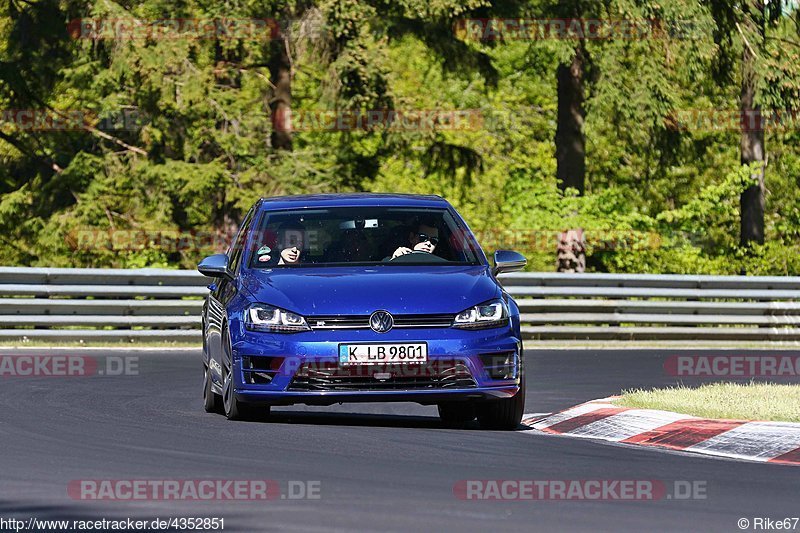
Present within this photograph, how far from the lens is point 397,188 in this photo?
55.6m

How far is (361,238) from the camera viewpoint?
41.2 ft

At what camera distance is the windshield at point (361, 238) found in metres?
12.4

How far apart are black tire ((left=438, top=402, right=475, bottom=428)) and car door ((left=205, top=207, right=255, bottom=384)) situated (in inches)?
65.0

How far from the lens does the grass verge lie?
12.0 m

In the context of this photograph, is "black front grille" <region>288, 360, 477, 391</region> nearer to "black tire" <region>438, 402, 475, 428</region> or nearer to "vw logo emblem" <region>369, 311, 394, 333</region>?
"vw logo emblem" <region>369, 311, 394, 333</region>

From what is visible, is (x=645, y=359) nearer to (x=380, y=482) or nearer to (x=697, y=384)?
(x=697, y=384)

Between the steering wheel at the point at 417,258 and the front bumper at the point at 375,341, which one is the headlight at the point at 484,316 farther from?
the steering wheel at the point at 417,258

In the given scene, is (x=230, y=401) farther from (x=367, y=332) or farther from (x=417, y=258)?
Answer: (x=417, y=258)

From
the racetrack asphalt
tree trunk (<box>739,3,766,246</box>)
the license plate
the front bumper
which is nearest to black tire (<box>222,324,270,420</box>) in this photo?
the racetrack asphalt

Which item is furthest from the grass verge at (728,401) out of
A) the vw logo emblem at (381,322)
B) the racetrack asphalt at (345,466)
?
the vw logo emblem at (381,322)

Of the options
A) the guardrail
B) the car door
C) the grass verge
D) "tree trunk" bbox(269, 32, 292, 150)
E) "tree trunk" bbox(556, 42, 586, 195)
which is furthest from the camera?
"tree trunk" bbox(269, 32, 292, 150)

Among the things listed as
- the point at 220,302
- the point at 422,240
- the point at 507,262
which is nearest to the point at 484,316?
the point at 507,262

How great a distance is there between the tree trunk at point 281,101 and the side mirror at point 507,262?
24919 millimetres

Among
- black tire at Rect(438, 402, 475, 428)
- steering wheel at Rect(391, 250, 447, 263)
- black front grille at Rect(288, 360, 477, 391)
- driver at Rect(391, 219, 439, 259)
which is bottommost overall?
black tire at Rect(438, 402, 475, 428)
